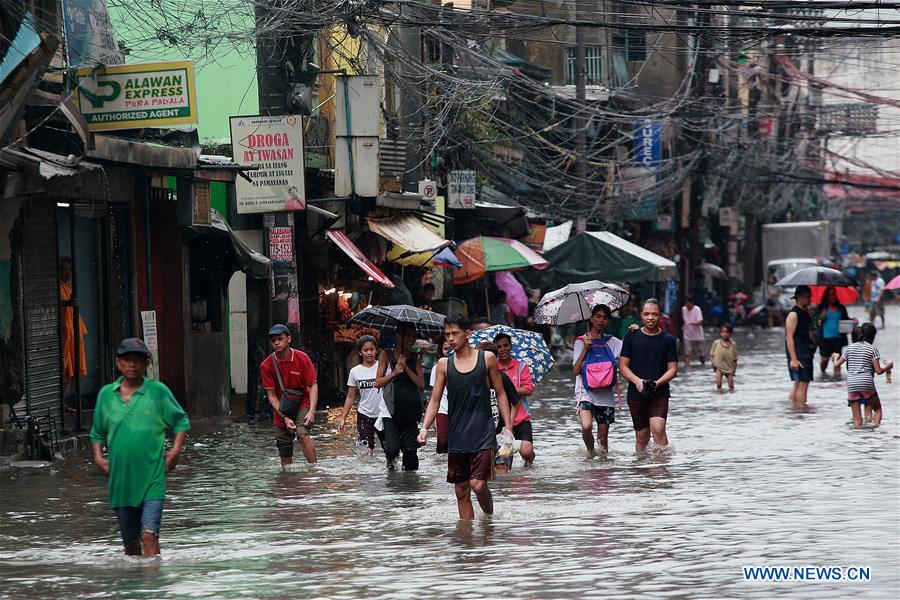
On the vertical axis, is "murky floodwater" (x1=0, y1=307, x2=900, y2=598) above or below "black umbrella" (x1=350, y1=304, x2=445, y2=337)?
below

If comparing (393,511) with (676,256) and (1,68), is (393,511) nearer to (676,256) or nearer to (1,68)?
(1,68)

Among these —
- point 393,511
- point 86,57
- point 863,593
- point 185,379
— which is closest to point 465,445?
point 393,511

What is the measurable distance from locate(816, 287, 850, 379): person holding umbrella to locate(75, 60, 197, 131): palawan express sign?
1374 cm

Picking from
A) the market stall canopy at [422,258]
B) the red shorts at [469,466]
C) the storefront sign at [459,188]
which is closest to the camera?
the red shorts at [469,466]

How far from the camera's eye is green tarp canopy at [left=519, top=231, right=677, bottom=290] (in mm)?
33312

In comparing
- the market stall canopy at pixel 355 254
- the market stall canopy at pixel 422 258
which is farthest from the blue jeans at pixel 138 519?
the market stall canopy at pixel 422 258

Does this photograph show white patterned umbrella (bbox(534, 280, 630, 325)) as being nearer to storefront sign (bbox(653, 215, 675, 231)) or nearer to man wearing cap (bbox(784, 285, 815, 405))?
man wearing cap (bbox(784, 285, 815, 405))

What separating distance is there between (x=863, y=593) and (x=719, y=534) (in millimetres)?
2291

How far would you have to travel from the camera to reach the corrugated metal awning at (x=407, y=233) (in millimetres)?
27362

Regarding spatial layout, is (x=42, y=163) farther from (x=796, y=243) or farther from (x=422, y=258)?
(x=796, y=243)

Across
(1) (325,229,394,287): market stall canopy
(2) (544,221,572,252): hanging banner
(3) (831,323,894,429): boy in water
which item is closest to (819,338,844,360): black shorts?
(1) (325,229,394,287): market stall canopy

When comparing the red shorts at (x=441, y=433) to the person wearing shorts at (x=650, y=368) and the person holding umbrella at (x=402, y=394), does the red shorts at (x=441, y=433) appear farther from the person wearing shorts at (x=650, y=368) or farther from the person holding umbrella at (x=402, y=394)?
the person wearing shorts at (x=650, y=368)

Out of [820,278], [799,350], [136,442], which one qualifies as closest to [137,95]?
[136,442]

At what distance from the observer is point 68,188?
55.6 ft
